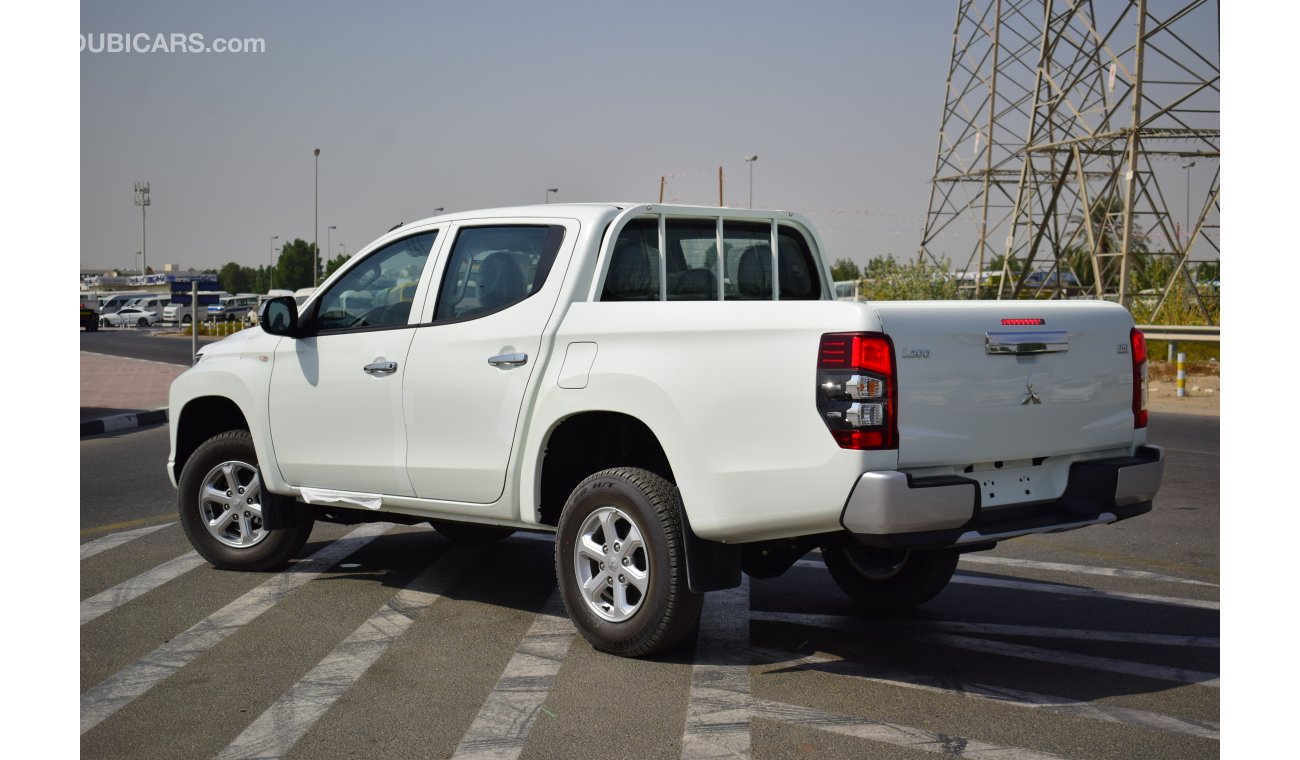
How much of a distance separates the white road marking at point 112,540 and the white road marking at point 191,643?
1314mm

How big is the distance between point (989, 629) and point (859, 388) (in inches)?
73.5

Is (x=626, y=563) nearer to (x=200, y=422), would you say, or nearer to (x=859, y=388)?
(x=859, y=388)

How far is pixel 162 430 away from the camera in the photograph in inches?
650

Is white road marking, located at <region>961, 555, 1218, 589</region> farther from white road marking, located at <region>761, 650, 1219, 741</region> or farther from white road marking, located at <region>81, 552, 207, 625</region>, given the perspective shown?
white road marking, located at <region>81, 552, 207, 625</region>

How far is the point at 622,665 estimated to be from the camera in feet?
17.6

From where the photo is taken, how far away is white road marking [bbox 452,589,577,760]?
432 centimetres

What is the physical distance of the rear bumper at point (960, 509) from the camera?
184 inches

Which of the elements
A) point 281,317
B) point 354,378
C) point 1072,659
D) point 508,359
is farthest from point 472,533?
point 1072,659

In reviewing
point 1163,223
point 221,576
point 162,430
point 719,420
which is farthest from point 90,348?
point 719,420

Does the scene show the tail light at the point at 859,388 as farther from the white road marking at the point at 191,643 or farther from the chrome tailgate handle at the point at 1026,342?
the white road marking at the point at 191,643

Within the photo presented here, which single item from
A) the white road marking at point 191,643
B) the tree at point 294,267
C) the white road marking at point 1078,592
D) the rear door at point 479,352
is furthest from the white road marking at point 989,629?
the tree at point 294,267

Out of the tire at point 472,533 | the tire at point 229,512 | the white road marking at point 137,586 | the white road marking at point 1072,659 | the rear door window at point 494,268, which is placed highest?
the rear door window at point 494,268

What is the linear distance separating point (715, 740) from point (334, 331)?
3354mm

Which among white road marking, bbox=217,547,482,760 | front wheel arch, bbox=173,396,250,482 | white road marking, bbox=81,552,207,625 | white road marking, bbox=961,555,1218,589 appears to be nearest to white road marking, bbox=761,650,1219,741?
white road marking, bbox=217,547,482,760
